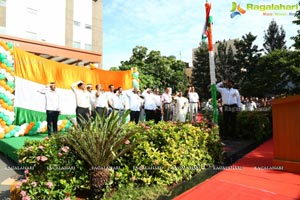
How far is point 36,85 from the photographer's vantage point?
806 cm

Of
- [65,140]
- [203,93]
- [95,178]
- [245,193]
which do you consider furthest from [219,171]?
[203,93]

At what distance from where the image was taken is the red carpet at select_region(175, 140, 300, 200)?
11.2 ft

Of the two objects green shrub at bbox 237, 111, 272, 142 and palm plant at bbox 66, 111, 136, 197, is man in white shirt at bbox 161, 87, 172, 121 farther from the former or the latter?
palm plant at bbox 66, 111, 136, 197

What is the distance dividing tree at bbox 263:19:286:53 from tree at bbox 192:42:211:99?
281 inches

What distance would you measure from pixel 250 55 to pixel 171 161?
2915cm

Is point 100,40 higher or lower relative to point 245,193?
higher

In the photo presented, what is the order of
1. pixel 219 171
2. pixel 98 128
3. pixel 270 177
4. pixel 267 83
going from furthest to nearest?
1. pixel 267 83
2. pixel 219 171
3. pixel 270 177
4. pixel 98 128

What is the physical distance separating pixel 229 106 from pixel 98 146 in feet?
17.0

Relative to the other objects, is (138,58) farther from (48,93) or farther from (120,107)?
(48,93)

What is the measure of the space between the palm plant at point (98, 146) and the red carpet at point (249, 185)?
0.98 m

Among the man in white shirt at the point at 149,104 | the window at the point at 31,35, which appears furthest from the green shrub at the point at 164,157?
the window at the point at 31,35

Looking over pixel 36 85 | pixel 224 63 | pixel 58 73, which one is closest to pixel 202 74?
pixel 224 63

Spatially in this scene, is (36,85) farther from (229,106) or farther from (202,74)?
(202,74)

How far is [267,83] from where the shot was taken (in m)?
23.5
